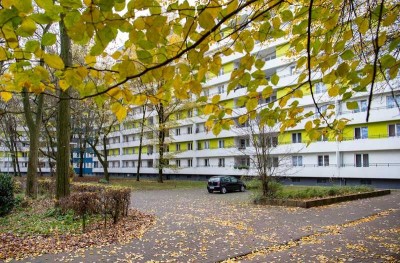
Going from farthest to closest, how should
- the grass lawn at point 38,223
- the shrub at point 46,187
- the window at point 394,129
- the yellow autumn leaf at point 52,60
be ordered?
1. the window at point 394,129
2. the shrub at point 46,187
3. the grass lawn at point 38,223
4. the yellow autumn leaf at point 52,60

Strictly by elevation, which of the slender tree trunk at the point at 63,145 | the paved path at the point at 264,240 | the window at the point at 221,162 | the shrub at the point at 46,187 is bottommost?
the paved path at the point at 264,240

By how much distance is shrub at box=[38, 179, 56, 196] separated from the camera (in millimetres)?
19406

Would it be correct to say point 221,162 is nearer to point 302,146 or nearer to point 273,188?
point 302,146

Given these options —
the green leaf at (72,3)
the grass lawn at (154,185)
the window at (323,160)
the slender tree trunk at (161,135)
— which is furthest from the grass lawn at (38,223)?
the window at (323,160)

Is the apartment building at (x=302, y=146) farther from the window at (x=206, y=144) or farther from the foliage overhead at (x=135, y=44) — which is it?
the foliage overhead at (x=135, y=44)

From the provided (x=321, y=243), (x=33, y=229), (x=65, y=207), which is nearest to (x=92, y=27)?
(x=321, y=243)

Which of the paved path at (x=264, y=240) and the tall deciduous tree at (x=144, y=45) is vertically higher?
the tall deciduous tree at (x=144, y=45)

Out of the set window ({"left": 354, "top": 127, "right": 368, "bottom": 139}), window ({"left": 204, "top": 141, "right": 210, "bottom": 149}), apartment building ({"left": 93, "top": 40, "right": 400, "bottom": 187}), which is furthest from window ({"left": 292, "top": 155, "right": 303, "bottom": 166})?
window ({"left": 204, "top": 141, "right": 210, "bottom": 149})

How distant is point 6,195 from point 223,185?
55.1 feet

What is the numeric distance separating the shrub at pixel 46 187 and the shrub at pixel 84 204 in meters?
8.35

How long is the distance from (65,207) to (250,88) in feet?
34.6

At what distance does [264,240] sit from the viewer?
30.3ft

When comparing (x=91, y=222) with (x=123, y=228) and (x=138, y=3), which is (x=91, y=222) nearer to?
(x=123, y=228)

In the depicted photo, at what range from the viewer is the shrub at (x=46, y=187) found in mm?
19406
